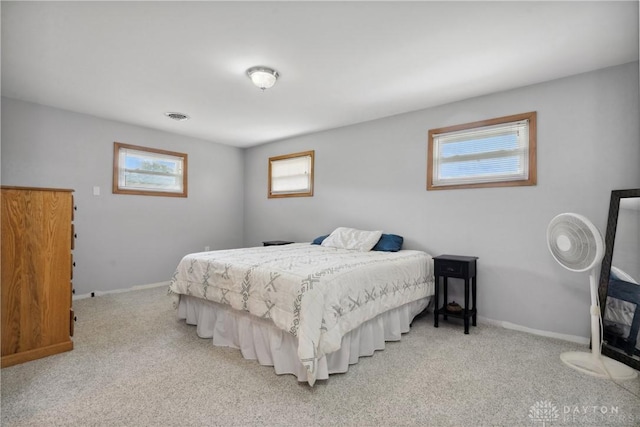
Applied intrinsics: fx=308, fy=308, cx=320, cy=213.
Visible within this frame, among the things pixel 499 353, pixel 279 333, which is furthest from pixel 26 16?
pixel 499 353

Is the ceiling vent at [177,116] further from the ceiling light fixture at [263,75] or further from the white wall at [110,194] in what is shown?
the ceiling light fixture at [263,75]

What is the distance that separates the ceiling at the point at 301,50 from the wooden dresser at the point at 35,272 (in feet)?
4.08

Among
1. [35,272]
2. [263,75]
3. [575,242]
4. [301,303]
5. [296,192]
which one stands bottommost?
[301,303]

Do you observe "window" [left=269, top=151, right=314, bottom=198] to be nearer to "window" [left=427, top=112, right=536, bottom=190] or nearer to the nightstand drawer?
"window" [left=427, top=112, right=536, bottom=190]

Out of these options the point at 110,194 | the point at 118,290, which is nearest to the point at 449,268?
the point at 118,290

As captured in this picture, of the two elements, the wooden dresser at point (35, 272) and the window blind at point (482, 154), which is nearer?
the wooden dresser at point (35, 272)

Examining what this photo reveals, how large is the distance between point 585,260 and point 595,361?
758 mm

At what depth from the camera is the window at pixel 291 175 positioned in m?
4.98

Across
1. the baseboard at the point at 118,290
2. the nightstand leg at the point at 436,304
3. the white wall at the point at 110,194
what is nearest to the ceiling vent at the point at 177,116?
the white wall at the point at 110,194

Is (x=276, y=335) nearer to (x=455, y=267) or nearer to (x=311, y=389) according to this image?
(x=311, y=389)

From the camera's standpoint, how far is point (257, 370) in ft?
7.30

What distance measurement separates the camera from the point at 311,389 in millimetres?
1960

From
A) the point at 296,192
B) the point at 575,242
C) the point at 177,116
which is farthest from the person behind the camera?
the point at 296,192

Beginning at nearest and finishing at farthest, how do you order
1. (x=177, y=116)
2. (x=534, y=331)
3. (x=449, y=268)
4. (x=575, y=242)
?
1. (x=575, y=242)
2. (x=534, y=331)
3. (x=449, y=268)
4. (x=177, y=116)
